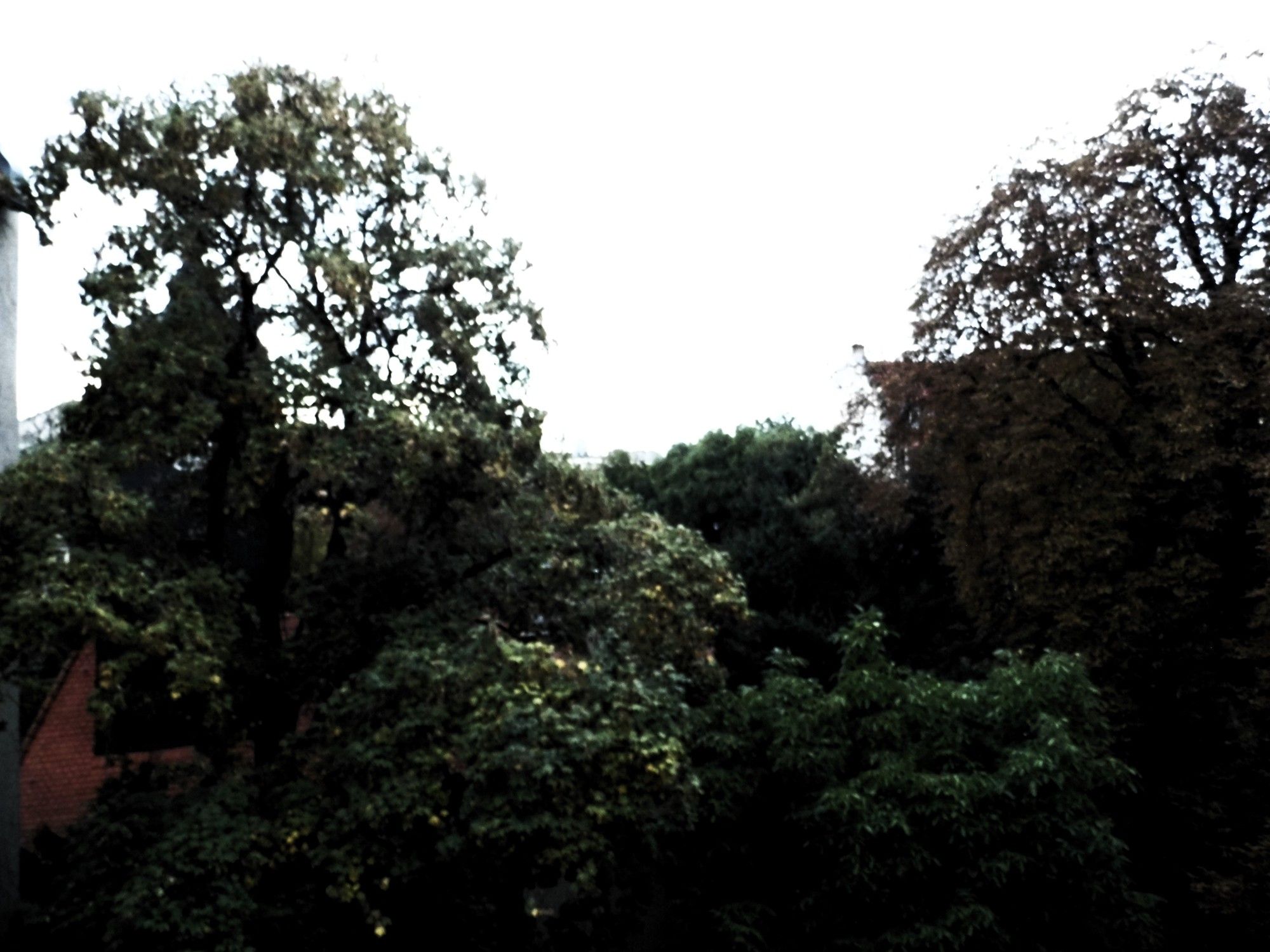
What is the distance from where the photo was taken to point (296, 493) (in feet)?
45.1

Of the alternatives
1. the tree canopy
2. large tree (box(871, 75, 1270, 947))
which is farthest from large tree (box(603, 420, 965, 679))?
the tree canopy

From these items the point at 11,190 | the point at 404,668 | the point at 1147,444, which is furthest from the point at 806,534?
the point at 11,190

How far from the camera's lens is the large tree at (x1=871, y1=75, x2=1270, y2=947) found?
18281mm

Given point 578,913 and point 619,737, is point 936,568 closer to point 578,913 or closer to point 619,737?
point 578,913

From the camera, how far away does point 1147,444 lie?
766 inches

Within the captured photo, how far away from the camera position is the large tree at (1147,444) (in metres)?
18.3

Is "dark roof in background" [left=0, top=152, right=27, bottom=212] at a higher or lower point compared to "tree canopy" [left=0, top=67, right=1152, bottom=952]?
higher

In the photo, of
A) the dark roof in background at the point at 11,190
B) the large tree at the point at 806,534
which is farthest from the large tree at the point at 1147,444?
the dark roof in background at the point at 11,190

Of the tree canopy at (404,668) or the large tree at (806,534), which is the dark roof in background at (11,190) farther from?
the large tree at (806,534)

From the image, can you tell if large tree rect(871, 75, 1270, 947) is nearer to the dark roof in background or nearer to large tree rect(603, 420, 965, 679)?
large tree rect(603, 420, 965, 679)

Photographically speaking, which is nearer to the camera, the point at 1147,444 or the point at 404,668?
the point at 404,668

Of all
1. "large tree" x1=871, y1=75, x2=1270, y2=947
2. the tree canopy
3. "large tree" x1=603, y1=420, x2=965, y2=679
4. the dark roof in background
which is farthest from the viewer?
"large tree" x1=603, y1=420, x2=965, y2=679

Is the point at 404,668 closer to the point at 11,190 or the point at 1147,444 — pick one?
the point at 11,190

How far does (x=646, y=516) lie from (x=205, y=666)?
504cm
